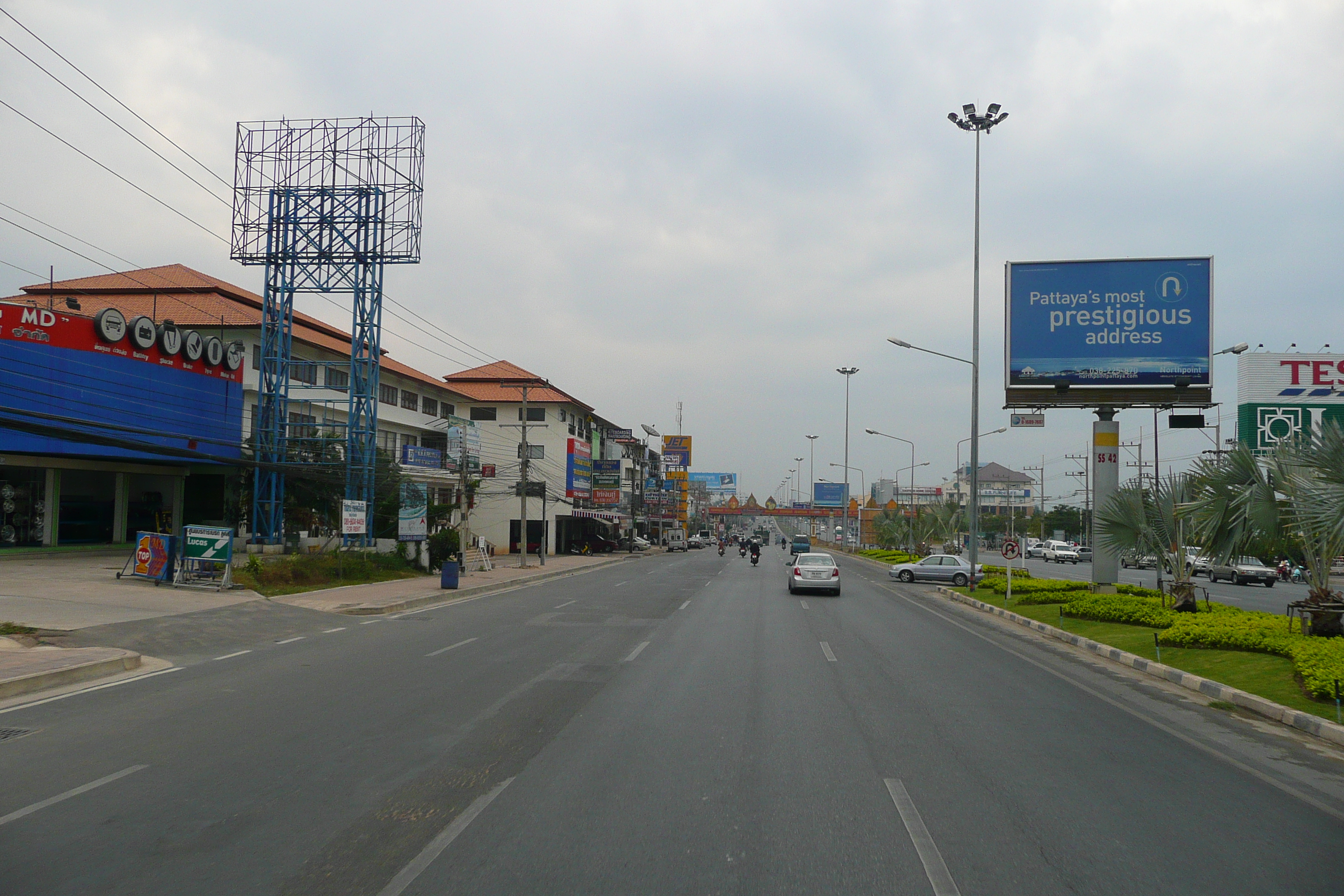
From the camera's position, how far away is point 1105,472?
80.6 feet

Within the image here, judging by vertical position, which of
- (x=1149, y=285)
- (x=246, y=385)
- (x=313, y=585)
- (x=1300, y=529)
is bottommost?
(x=313, y=585)

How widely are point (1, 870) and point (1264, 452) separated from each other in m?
19.1

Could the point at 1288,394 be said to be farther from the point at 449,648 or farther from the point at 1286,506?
the point at 449,648

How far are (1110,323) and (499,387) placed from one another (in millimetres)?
47595

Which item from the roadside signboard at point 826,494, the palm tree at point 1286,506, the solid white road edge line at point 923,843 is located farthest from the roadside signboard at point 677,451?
the solid white road edge line at point 923,843

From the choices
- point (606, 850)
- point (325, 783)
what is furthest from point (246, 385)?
point (606, 850)

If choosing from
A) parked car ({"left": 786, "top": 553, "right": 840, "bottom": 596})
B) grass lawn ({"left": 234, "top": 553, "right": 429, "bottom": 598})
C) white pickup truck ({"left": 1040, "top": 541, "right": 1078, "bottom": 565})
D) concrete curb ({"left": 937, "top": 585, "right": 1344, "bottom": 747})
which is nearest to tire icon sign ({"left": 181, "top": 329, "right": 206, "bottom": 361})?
grass lawn ({"left": 234, "top": 553, "right": 429, "bottom": 598})

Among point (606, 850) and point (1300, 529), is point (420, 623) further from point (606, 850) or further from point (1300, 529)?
point (1300, 529)

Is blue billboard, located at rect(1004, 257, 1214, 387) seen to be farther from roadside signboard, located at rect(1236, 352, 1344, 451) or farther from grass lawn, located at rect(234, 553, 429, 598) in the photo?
grass lawn, located at rect(234, 553, 429, 598)

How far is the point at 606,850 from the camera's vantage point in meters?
5.45

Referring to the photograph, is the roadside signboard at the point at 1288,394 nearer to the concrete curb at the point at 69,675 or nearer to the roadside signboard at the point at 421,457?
the concrete curb at the point at 69,675

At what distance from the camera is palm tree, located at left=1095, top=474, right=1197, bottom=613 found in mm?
19422

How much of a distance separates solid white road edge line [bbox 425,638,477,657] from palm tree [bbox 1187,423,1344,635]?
13.5 meters

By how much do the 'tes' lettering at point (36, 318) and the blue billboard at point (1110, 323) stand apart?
2878 cm
